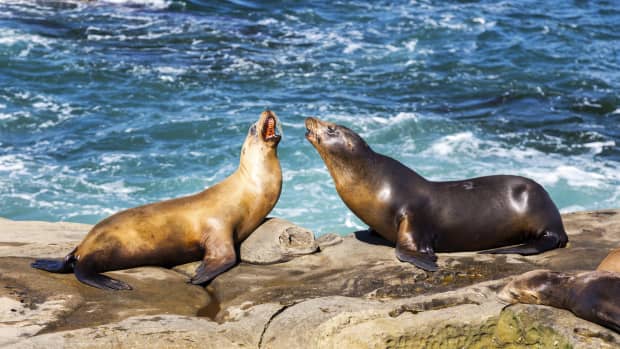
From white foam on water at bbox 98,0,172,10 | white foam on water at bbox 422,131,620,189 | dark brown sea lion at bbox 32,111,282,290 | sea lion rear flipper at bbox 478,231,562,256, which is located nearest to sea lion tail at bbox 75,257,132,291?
dark brown sea lion at bbox 32,111,282,290

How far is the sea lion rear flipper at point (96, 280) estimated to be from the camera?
5.36 metres

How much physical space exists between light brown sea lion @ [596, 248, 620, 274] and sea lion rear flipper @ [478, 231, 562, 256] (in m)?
0.76

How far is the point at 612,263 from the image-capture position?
515 centimetres

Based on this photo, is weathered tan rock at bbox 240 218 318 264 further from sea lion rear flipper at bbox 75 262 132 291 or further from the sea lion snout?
sea lion rear flipper at bbox 75 262 132 291

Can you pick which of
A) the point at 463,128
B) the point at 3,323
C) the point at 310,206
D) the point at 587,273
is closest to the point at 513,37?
the point at 463,128

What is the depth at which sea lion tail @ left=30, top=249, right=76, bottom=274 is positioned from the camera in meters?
5.56

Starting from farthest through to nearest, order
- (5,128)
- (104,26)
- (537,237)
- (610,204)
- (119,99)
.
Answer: (104,26)
(119,99)
(5,128)
(610,204)
(537,237)

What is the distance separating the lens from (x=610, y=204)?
34.4ft

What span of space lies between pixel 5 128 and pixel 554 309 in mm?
10079

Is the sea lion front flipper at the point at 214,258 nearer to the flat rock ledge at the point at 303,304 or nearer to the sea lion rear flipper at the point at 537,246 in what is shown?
the flat rock ledge at the point at 303,304

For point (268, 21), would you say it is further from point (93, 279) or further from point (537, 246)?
point (93, 279)

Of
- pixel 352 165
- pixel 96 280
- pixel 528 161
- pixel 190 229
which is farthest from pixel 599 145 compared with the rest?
pixel 96 280

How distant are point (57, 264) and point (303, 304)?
176 centimetres

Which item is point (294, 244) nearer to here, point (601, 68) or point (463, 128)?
point (463, 128)
